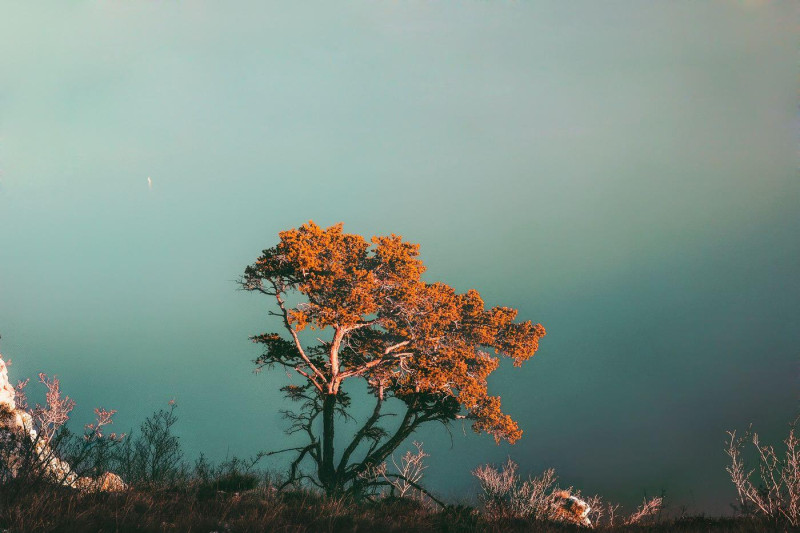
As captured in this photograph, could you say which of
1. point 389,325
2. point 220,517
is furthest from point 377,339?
point 220,517

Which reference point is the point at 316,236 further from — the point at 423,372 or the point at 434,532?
the point at 434,532

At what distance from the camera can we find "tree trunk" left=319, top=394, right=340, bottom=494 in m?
19.1

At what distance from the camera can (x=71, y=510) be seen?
7.39 meters

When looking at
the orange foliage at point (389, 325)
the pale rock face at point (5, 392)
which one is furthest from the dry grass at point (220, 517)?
the pale rock face at point (5, 392)

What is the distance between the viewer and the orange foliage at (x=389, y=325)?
18656mm

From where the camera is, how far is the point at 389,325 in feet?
66.0

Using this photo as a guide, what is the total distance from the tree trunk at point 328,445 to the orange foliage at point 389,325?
496 millimetres

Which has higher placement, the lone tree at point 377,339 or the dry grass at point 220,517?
the lone tree at point 377,339

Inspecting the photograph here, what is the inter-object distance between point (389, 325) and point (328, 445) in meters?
5.10

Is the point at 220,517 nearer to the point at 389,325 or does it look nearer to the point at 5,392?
the point at 389,325

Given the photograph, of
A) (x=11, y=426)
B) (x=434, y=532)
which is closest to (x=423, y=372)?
(x=434, y=532)

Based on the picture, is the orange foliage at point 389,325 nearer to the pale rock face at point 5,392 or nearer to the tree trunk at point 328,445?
the tree trunk at point 328,445

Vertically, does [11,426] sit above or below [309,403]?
below

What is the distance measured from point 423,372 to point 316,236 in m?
6.53
